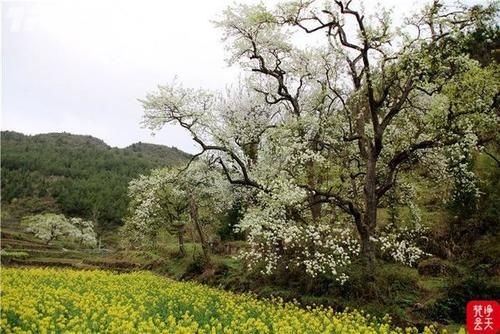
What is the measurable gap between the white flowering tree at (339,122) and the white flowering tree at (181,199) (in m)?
4.08

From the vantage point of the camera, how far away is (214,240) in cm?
4397

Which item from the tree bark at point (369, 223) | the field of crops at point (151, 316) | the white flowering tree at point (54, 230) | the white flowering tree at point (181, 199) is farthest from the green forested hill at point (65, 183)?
the field of crops at point (151, 316)

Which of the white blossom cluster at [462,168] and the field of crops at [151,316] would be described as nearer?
the field of crops at [151,316]

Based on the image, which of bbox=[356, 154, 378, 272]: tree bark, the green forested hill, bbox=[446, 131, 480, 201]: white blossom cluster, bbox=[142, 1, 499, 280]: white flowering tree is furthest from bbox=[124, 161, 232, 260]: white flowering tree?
the green forested hill

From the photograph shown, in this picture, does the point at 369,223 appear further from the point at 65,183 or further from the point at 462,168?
the point at 65,183

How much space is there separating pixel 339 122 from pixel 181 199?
1006 inches

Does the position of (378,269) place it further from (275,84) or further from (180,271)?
(180,271)

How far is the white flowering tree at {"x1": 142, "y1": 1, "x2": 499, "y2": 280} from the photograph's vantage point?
1919cm

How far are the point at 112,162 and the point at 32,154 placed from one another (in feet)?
96.1

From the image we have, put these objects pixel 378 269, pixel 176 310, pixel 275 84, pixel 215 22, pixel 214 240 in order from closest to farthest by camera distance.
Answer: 1. pixel 176 310
2. pixel 378 269
3. pixel 215 22
4. pixel 275 84
5. pixel 214 240

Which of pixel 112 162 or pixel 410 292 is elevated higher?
pixel 112 162

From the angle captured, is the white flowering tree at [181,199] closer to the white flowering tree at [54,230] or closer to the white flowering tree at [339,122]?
the white flowering tree at [339,122]

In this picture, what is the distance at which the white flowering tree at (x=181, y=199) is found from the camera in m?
31.3

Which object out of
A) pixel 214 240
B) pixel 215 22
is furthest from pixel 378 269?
pixel 214 240
